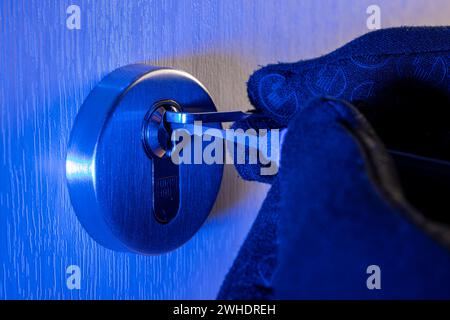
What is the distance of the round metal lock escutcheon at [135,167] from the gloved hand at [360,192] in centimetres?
8

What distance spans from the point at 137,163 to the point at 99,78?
0.05 metres

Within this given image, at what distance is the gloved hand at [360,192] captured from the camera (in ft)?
0.48

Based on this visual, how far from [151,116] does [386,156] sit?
0.15m

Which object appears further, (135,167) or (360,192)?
(135,167)

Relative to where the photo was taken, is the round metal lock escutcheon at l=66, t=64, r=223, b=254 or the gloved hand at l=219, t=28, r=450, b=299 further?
the round metal lock escutcheon at l=66, t=64, r=223, b=254

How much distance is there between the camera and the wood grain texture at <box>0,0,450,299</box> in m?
0.24

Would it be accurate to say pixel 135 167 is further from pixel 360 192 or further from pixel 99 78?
pixel 360 192

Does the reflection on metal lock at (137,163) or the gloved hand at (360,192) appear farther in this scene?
the reflection on metal lock at (137,163)

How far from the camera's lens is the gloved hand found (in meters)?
0.15

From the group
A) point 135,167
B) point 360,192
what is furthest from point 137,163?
point 360,192

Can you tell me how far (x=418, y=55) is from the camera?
27cm

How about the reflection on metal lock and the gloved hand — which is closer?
the gloved hand

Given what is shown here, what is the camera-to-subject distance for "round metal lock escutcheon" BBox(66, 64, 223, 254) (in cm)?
26

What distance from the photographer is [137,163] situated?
279 millimetres
